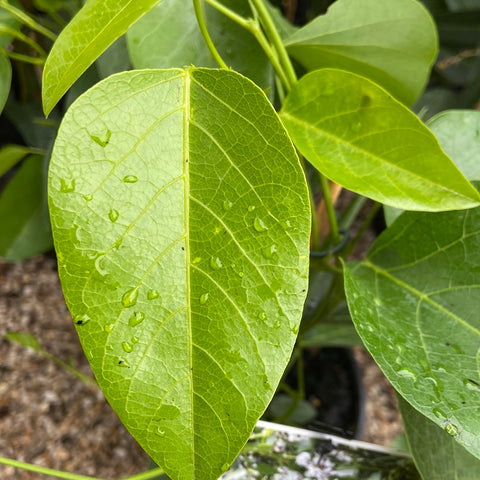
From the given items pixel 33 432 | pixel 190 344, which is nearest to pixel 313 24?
pixel 190 344

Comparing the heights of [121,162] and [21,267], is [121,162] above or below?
above

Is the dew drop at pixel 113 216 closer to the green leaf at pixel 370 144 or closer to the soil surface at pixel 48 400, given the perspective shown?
the green leaf at pixel 370 144

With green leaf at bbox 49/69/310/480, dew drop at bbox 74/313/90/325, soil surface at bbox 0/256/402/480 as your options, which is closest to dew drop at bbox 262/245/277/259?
green leaf at bbox 49/69/310/480

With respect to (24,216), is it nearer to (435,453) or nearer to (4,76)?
(4,76)

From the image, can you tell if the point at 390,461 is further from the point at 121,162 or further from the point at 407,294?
the point at 121,162

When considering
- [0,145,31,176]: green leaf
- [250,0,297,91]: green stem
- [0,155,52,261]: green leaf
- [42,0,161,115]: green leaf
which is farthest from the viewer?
[0,155,52,261]: green leaf

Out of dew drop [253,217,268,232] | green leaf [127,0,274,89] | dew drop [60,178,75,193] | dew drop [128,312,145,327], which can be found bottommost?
dew drop [128,312,145,327]

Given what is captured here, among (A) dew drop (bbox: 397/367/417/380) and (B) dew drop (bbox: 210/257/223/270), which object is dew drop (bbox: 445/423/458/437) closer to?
(A) dew drop (bbox: 397/367/417/380)
